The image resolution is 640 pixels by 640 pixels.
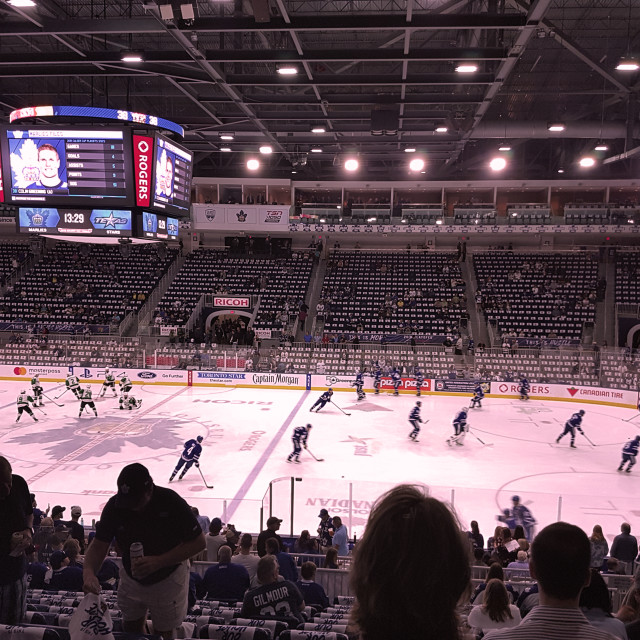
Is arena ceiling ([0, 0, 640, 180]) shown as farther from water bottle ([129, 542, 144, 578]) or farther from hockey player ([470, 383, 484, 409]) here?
hockey player ([470, 383, 484, 409])

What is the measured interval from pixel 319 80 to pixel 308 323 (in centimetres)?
1835

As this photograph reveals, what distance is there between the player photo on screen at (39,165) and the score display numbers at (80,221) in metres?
0.49

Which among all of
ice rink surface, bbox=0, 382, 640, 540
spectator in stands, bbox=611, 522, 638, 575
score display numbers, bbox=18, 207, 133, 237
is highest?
score display numbers, bbox=18, 207, 133, 237

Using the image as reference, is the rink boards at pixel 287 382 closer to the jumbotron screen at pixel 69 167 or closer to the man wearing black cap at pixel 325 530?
the jumbotron screen at pixel 69 167

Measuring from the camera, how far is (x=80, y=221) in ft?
40.0

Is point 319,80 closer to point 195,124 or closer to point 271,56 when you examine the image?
point 271,56

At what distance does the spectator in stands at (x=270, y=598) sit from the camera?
393 cm

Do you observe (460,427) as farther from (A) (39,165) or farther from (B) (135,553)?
(B) (135,553)

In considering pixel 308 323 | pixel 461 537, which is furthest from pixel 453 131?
pixel 461 537

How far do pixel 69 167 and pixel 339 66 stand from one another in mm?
14085

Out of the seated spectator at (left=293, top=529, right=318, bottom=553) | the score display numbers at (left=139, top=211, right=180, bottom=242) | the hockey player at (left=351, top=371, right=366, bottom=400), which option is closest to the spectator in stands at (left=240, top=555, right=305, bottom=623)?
the seated spectator at (left=293, top=529, right=318, bottom=553)

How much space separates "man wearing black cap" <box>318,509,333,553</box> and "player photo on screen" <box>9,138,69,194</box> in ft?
29.0

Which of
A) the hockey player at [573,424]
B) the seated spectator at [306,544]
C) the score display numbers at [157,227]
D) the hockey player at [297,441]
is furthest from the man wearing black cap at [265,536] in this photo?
the hockey player at [573,424]

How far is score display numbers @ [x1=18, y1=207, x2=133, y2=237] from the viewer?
1219cm
